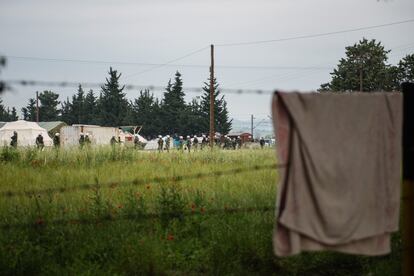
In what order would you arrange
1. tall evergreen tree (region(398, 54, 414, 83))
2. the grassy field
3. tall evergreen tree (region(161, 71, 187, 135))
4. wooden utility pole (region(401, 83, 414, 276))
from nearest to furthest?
1. wooden utility pole (region(401, 83, 414, 276))
2. the grassy field
3. tall evergreen tree (region(398, 54, 414, 83))
4. tall evergreen tree (region(161, 71, 187, 135))

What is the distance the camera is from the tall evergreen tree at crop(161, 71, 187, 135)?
76562mm

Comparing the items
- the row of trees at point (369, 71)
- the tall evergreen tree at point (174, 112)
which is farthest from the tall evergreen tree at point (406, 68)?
the tall evergreen tree at point (174, 112)

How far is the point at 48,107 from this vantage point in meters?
94.1

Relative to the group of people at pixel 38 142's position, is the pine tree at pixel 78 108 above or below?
above

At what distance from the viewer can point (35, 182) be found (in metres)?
9.38

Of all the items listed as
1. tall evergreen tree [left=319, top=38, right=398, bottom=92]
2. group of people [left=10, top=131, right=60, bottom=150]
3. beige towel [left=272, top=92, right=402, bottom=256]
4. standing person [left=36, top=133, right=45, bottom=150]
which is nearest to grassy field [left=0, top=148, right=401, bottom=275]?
beige towel [left=272, top=92, right=402, bottom=256]

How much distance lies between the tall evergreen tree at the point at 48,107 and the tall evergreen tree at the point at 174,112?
3025cm

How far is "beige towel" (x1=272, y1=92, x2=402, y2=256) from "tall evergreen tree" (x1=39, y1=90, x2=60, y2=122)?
9678 centimetres

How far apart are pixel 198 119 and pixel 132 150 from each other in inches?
2369

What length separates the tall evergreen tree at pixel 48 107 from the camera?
93.4 metres

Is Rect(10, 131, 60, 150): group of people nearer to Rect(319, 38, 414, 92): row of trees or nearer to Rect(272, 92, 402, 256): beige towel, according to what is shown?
Rect(272, 92, 402, 256): beige towel

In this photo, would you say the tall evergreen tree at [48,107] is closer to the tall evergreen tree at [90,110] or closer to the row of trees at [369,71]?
the tall evergreen tree at [90,110]

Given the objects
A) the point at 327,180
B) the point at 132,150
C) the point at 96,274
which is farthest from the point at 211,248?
the point at 132,150

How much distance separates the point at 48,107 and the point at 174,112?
34829 mm
